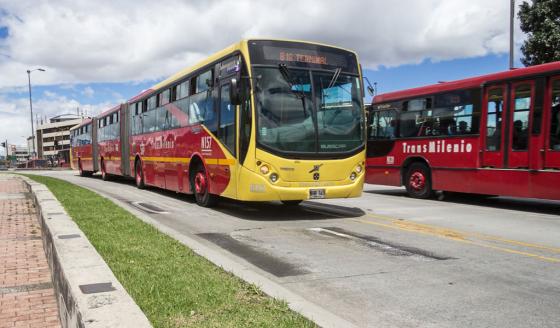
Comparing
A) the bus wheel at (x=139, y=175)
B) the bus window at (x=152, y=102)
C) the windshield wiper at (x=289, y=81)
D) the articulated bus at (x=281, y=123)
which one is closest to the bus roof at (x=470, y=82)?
the articulated bus at (x=281, y=123)

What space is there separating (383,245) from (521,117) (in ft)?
19.7

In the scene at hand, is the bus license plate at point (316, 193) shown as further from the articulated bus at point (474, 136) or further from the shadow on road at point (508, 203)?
the shadow on road at point (508, 203)

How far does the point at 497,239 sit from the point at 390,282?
330 cm

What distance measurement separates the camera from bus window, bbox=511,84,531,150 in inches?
446

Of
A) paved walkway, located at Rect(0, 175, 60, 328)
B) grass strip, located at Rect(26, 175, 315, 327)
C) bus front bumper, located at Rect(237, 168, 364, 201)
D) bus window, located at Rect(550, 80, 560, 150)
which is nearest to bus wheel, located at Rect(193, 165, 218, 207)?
bus front bumper, located at Rect(237, 168, 364, 201)

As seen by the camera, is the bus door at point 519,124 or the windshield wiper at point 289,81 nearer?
the windshield wiper at point 289,81

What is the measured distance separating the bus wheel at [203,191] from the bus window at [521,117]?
696cm

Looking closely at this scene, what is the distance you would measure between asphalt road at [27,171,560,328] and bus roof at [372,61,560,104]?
3074 mm

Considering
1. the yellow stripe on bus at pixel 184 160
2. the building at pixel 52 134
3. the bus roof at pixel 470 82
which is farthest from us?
the building at pixel 52 134

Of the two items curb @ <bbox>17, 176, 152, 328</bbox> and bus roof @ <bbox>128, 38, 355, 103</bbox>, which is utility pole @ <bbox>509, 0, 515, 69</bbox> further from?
curb @ <bbox>17, 176, 152, 328</bbox>

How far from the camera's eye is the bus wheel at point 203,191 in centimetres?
1202

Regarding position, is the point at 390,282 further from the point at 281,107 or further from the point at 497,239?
the point at 281,107

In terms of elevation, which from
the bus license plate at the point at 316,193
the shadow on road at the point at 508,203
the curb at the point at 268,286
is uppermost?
the bus license plate at the point at 316,193

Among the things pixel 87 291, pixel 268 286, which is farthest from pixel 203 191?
pixel 87 291
